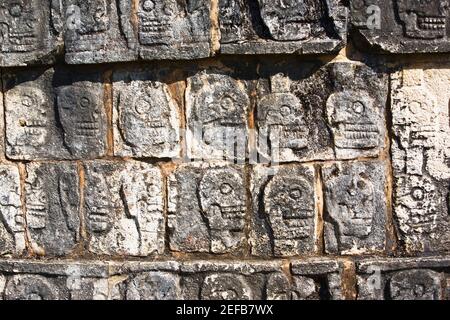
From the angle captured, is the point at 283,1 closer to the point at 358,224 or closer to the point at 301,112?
the point at 301,112

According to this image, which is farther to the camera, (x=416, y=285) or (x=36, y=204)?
(x=36, y=204)

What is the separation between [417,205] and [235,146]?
104 centimetres

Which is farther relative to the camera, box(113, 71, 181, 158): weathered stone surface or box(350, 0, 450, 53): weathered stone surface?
box(113, 71, 181, 158): weathered stone surface

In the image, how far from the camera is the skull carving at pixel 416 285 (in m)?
4.06

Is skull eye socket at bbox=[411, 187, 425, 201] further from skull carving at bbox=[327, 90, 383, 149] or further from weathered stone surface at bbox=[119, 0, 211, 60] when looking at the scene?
weathered stone surface at bbox=[119, 0, 211, 60]

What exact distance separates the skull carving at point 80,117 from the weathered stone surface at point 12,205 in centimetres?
39

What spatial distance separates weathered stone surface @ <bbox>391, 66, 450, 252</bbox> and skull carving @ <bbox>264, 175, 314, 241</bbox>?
49 cm

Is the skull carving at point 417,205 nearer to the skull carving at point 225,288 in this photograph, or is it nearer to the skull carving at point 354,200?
the skull carving at point 354,200

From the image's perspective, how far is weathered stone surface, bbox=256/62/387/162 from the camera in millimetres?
4023

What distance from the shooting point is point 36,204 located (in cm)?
422

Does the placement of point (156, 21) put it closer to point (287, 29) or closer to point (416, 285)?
point (287, 29)

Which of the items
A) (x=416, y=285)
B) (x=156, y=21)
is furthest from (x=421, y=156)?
(x=156, y=21)

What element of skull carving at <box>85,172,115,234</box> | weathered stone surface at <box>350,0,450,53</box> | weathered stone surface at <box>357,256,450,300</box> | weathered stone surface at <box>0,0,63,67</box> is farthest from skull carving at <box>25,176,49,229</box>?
weathered stone surface at <box>350,0,450,53</box>
